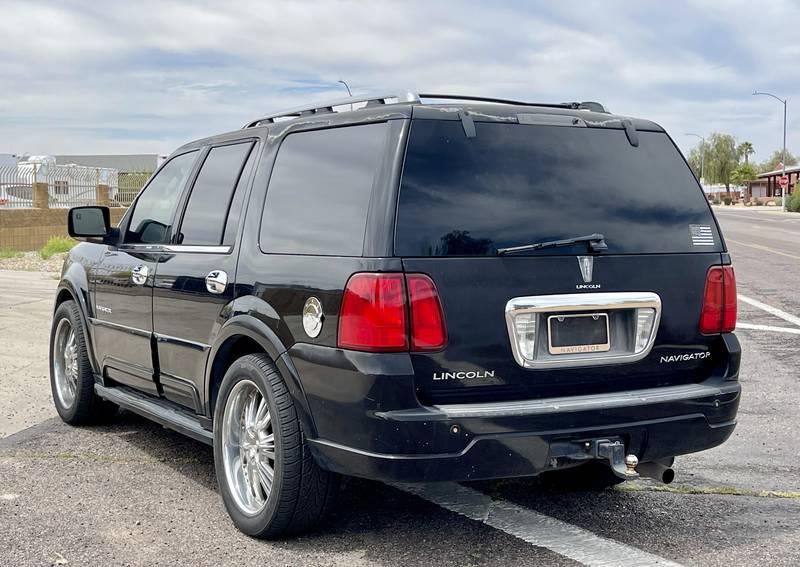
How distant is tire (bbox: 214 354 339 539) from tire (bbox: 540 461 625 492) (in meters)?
1.54

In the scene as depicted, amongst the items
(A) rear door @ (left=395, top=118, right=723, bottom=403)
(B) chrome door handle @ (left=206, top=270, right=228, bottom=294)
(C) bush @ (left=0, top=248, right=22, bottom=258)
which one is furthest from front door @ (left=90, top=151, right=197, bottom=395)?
(C) bush @ (left=0, top=248, right=22, bottom=258)

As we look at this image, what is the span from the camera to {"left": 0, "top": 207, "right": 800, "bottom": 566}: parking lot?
4.35m

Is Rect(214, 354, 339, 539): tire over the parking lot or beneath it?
over

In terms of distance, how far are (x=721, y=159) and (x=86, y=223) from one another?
418 ft

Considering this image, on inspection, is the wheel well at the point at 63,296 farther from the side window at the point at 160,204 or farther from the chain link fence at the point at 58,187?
the chain link fence at the point at 58,187

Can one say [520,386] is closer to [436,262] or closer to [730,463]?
[436,262]

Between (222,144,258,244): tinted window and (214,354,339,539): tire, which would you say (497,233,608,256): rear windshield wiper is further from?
(222,144,258,244): tinted window

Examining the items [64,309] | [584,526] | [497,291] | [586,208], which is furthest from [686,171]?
Answer: [64,309]

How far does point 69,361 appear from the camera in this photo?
6934 mm

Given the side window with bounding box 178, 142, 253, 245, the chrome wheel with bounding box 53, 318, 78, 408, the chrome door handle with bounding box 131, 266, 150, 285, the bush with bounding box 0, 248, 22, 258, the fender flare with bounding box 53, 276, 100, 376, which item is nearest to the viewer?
the side window with bounding box 178, 142, 253, 245

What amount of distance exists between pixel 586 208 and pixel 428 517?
5.53 feet

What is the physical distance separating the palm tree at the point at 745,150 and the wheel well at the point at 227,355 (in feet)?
427

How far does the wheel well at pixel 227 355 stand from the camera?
4.71 metres

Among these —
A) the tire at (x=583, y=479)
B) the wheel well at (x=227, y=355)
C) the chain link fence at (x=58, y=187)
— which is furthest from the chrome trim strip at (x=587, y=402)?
the chain link fence at (x=58, y=187)
